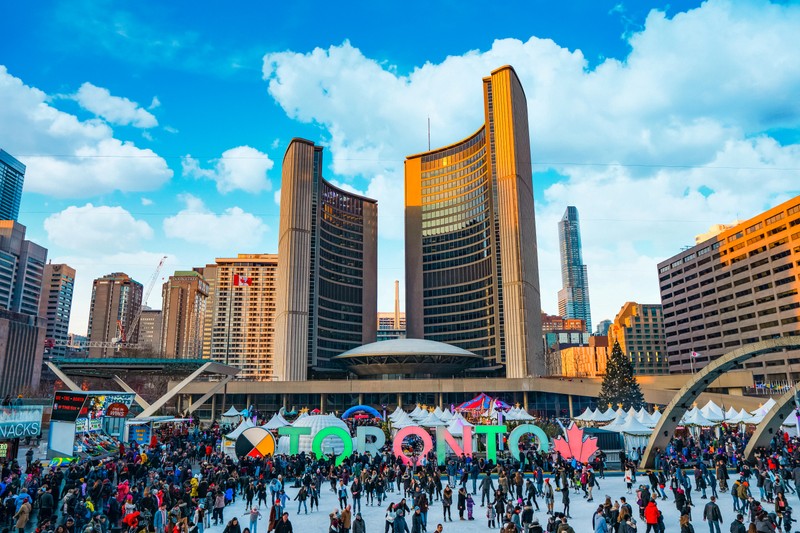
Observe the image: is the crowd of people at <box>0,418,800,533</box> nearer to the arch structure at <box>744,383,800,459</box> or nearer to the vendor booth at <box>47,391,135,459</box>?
the arch structure at <box>744,383,800,459</box>

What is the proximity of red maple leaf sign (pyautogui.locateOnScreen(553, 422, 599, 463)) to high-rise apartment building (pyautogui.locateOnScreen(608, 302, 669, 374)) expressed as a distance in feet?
554

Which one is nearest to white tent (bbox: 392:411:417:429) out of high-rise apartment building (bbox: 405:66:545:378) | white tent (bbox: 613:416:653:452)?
white tent (bbox: 613:416:653:452)

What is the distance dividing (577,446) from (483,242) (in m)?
97.3

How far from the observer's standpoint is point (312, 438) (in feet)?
116

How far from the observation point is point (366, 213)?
148m

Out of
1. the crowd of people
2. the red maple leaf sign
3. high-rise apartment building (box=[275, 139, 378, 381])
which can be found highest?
high-rise apartment building (box=[275, 139, 378, 381])

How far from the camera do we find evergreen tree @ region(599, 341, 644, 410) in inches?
2825

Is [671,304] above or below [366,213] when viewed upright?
below

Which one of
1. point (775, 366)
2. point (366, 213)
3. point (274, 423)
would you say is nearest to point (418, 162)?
point (366, 213)

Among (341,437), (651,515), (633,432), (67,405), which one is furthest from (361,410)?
(651,515)

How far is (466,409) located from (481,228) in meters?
73.5

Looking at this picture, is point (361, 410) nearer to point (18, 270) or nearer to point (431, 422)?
point (431, 422)

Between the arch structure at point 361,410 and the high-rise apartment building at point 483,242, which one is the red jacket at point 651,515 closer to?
the arch structure at point 361,410

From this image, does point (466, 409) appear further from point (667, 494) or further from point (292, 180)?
point (292, 180)
